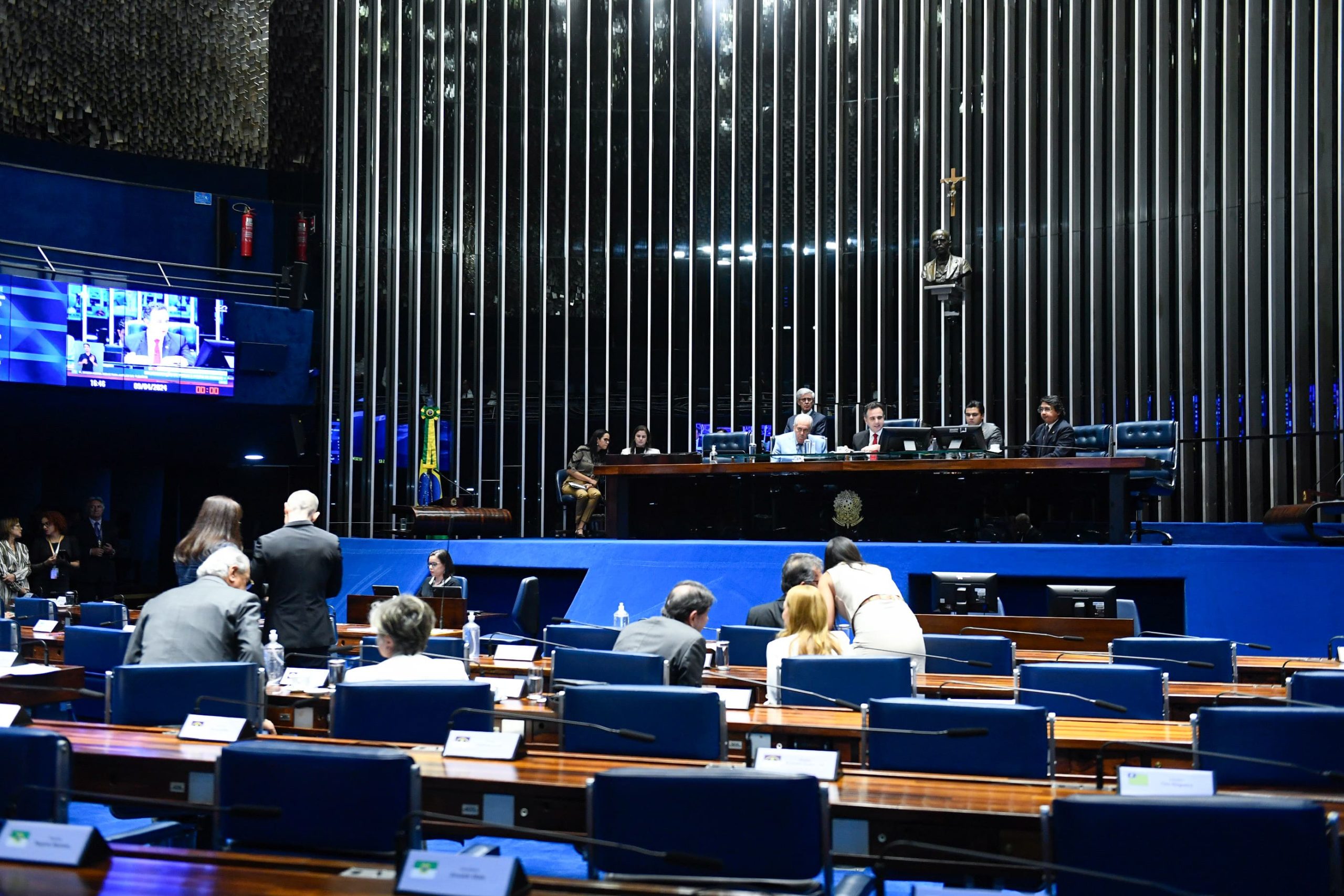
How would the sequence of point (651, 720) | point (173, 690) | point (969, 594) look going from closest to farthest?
point (651, 720), point (173, 690), point (969, 594)

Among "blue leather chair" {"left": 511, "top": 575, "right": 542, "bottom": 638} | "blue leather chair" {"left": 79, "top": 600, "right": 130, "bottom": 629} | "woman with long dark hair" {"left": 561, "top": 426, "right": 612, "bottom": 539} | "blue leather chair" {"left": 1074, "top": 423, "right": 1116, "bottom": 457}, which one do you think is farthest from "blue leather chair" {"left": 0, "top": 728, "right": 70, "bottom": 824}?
"woman with long dark hair" {"left": 561, "top": 426, "right": 612, "bottom": 539}

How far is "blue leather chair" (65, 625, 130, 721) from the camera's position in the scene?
17.3ft

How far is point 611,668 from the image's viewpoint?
418cm

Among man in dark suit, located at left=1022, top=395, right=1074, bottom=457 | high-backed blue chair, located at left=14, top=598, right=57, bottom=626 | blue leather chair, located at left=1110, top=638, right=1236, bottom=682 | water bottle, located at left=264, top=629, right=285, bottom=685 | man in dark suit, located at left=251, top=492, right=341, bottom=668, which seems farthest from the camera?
man in dark suit, located at left=1022, top=395, right=1074, bottom=457

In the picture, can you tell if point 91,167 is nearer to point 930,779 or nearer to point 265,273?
point 265,273

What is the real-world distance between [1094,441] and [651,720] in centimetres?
793

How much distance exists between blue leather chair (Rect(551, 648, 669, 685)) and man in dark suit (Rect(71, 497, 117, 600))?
11.3 m

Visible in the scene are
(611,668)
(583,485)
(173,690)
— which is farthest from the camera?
(583,485)

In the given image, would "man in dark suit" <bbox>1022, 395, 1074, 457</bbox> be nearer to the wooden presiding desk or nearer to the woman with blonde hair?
the wooden presiding desk

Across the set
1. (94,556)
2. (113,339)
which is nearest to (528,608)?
(113,339)

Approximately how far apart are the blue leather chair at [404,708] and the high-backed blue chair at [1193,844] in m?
1.79

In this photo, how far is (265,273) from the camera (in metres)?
15.2

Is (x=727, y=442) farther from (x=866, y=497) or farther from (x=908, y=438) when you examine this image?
→ (x=908, y=438)

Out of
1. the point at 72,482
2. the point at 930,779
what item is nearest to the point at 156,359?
the point at 72,482
